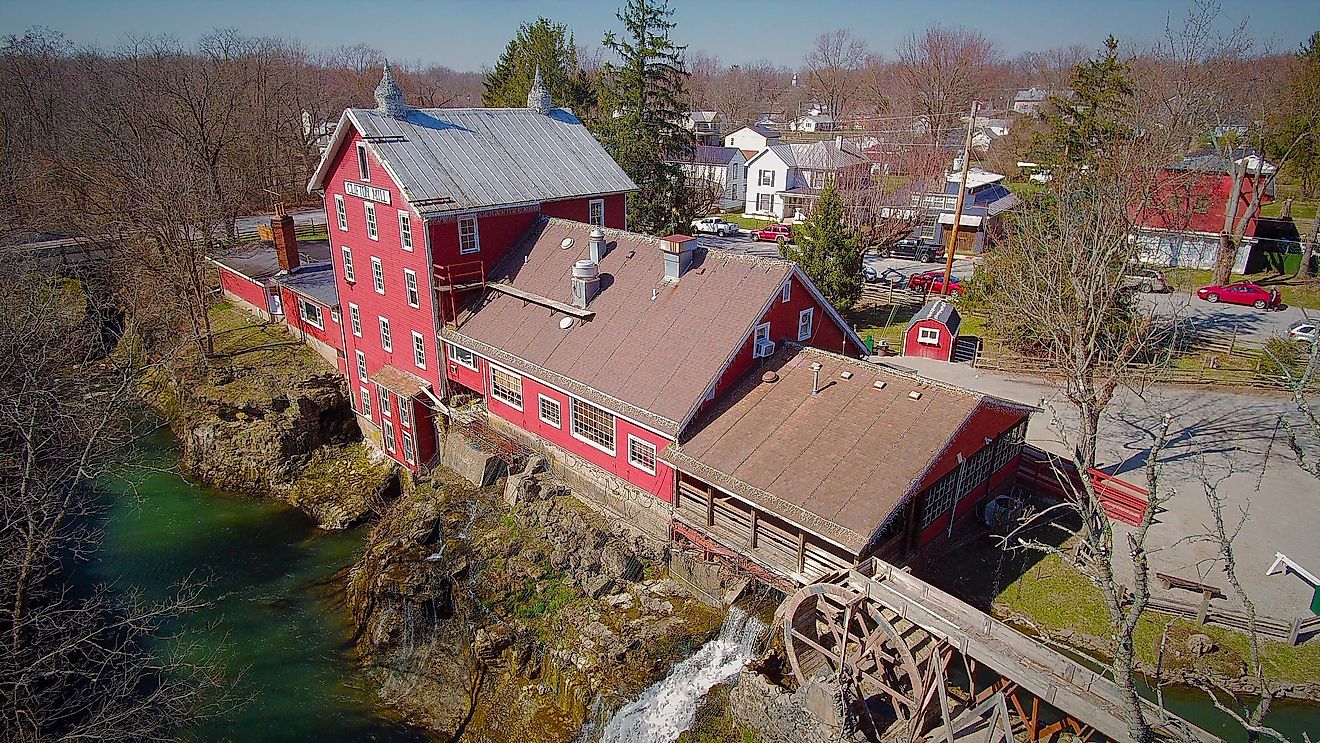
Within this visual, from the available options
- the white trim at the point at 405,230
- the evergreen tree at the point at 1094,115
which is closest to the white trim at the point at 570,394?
the white trim at the point at 405,230

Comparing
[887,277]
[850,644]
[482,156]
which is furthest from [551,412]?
[887,277]

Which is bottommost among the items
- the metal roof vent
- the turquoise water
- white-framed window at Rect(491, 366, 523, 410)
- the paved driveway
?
the turquoise water

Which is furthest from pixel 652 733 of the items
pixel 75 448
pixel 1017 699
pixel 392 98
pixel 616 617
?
pixel 392 98

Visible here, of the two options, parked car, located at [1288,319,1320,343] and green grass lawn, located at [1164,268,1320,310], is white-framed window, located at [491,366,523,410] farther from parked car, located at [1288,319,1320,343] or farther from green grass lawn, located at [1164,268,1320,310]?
green grass lawn, located at [1164,268,1320,310]

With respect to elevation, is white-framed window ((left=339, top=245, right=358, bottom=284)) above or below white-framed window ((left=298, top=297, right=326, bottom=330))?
above

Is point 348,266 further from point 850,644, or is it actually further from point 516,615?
point 850,644

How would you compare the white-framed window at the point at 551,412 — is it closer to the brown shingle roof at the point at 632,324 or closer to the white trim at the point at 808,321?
the brown shingle roof at the point at 632,324

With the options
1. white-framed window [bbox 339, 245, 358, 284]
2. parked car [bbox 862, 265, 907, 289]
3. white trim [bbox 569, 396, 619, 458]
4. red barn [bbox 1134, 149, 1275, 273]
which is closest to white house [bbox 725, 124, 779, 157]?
parked car [bbox 862, 265, 907, 289]
